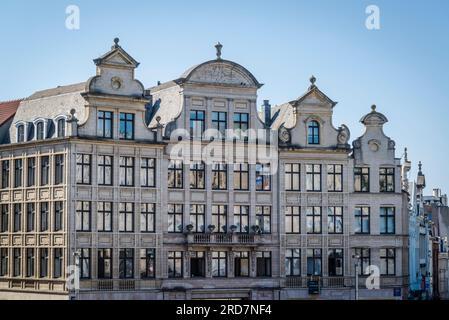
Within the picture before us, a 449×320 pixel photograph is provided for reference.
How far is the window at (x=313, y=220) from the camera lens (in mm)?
54094

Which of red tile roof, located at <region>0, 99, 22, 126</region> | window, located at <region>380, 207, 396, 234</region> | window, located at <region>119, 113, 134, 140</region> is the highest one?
red tile roof, located at <region>0, 99, 22, 126</region>

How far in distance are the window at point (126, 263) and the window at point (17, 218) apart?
5470mm

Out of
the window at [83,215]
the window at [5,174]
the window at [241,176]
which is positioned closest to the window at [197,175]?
the window at [241,176]

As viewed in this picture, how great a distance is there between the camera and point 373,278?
54.7 meters

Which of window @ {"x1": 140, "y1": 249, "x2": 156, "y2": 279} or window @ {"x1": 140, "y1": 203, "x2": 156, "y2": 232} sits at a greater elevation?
window @ {"x1": 140, "y1": 203, "x2": 156, "y2": 232}

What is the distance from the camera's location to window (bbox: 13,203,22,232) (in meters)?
51.2

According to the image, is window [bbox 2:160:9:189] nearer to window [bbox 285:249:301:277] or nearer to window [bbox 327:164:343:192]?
window [bbox 285:249:301:277]

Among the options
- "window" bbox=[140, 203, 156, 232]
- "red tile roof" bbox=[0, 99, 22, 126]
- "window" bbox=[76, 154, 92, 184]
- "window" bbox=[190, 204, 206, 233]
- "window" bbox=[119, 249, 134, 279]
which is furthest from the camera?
A: "red tile roof" bbox=[0, 99, 22, 126]

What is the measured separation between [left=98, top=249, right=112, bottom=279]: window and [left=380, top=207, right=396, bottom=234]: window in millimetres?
15040

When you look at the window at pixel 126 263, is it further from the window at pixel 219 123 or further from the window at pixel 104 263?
the window at pixel 219 123

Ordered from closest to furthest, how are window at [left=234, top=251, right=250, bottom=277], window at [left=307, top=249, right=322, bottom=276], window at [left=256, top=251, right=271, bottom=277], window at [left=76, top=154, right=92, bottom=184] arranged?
window at [left=76, top=154, right=92, bottom=184], window at [left=234, top=251, right=250, bottom=277], window at [left=256, top=251, right=271, bottom=277], window at [left=307, top=249, right=322, bottom=276]

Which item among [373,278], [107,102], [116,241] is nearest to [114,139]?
[107,102]

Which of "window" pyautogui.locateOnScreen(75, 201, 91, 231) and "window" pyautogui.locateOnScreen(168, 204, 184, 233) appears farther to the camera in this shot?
"window" pyautogui.locateOnScreen(168, 204, 184, 233)

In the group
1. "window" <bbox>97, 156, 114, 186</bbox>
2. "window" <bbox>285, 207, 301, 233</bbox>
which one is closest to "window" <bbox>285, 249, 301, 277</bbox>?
"window" <bbox>285, 207, 301, 233</bbox>
